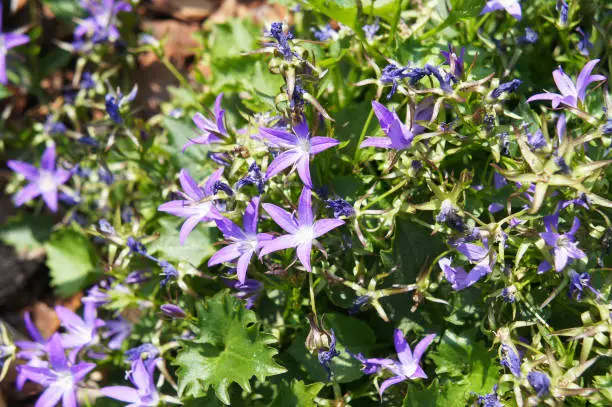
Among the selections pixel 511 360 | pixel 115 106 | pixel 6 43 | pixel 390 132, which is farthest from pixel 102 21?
pixel 511 360

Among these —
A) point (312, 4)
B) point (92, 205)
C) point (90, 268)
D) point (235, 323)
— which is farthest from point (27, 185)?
point (312, 4)

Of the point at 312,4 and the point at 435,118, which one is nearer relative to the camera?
the point at 435,118

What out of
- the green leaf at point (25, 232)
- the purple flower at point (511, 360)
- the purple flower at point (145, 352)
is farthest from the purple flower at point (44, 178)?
the purple flower at point (511, 360)

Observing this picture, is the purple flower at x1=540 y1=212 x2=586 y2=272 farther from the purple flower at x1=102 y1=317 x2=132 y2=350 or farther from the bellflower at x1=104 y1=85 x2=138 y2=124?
the purple flower at x1=102 y1=317 x2=132 y2=350

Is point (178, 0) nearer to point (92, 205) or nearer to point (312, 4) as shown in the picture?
point (92, 205)

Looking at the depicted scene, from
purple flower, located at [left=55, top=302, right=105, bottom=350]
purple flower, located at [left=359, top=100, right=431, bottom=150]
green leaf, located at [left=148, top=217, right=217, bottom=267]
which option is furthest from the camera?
purple flower, located at [left=55, top=302, right=105, bottom=350]

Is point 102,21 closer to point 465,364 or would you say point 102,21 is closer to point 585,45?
point 585,45

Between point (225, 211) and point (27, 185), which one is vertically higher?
point (225, 211)

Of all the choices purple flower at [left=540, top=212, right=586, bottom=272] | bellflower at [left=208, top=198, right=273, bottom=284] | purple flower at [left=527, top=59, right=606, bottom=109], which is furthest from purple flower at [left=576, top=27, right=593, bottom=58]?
bellflower at [left=208, top=198, right=273, bottom=284]
